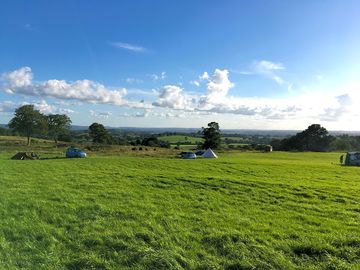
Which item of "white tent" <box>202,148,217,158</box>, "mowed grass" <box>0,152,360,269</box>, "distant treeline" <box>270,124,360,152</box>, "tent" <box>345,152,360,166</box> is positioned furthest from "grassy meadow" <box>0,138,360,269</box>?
"distant treeline" <box>270,124,360,152</box>

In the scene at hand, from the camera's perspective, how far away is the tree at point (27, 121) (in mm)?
88812

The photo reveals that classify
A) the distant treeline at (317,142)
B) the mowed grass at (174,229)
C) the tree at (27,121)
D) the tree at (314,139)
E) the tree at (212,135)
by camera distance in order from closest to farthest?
the mowed grass at (174,229) < the tree at (27,121) < the tree at (212,135) < the distant treeline at (317,142) < the tree at (314,139)

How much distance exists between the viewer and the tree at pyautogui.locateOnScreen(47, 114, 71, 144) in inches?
3931

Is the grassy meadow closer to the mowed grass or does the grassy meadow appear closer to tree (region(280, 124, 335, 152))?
the mowed grass

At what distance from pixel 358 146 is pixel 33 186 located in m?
121

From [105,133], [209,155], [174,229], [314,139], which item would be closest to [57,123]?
[105,133]

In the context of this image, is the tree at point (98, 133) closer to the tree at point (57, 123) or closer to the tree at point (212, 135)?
the tree at point (57, 123)

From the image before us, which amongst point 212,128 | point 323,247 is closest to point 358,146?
point 212,128

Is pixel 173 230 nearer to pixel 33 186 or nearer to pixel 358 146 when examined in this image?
pixel 33 186

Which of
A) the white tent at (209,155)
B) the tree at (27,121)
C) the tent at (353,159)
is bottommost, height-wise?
the white tent at (209,155)

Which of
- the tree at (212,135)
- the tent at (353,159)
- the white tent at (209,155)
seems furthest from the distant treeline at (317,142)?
the tent at (353,159)

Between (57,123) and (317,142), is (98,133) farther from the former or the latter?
(317,142)

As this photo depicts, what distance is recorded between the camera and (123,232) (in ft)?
27.9

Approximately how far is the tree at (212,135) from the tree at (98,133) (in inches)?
1334
